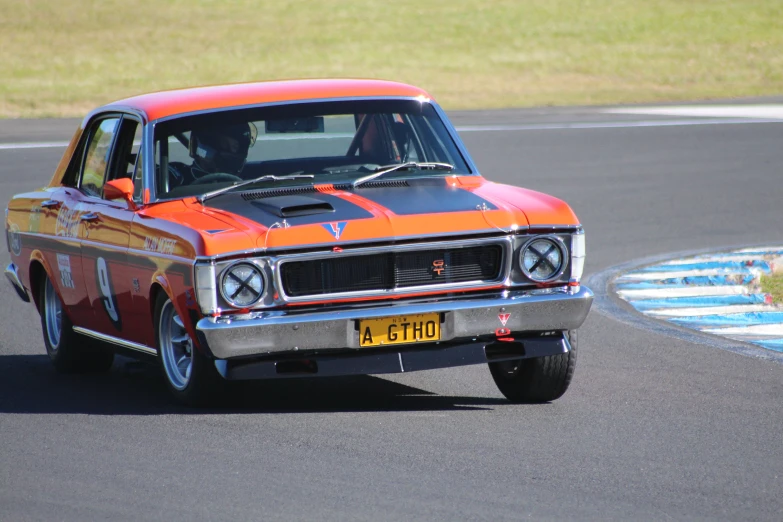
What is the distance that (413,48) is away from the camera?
5194 centimetres

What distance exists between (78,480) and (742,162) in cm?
1590

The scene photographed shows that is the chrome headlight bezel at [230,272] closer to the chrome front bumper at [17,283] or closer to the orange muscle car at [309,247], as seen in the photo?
the orange muscle car at [309,247]

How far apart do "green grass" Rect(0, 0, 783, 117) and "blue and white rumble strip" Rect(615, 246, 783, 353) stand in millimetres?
22616

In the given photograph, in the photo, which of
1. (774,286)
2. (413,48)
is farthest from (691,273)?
(413,48)

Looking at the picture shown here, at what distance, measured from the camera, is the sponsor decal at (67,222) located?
7914 mm

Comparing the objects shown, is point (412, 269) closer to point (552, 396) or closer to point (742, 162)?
point (552, 396)

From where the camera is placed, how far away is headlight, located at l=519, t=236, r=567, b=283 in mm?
6715

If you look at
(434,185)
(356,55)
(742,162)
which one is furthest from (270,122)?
(356,55)

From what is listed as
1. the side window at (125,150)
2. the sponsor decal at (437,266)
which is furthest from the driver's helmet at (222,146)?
the sponsor decal at (437,266)

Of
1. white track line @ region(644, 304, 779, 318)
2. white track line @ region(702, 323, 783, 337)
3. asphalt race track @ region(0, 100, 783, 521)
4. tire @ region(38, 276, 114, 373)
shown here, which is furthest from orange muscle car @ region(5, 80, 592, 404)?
white track line @ region(644, 304, 779, 318)

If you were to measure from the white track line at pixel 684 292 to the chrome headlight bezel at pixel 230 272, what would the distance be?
4.62 meters

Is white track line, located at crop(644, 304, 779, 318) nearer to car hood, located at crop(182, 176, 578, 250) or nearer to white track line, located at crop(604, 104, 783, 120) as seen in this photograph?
car hood, located at crop(182, 176, 578, 250)

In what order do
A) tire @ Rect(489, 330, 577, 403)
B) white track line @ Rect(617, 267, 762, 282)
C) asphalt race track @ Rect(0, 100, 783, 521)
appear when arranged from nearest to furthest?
1. asphalt race track @ Rect(0, 100, 783, 521)
2. tire @ Rect(489, 330, 577, 403)
3. white track line @ Rect(617, 267, 762, 282)

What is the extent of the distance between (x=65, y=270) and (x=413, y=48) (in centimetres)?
4462
